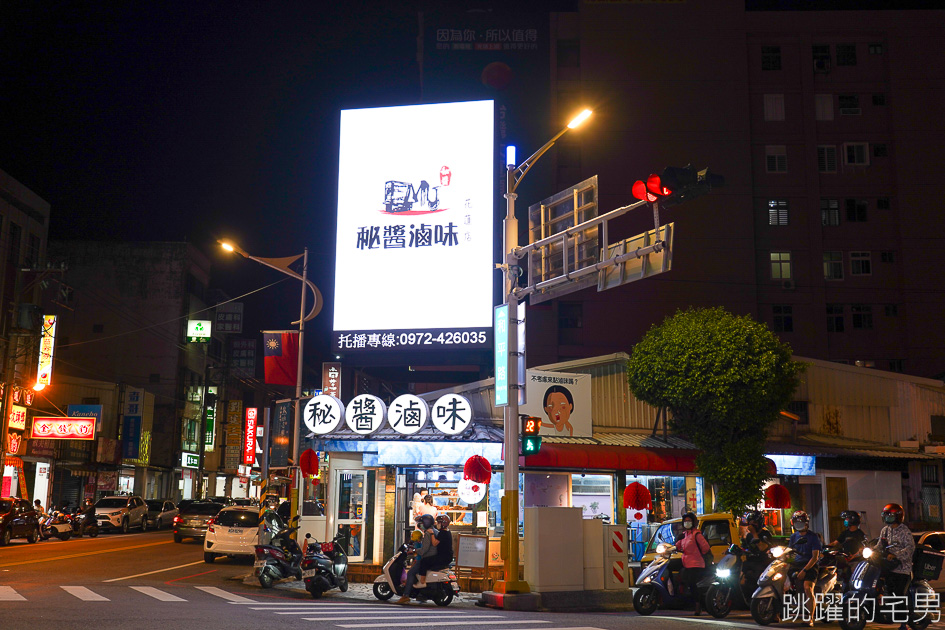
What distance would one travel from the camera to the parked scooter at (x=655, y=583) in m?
14.8

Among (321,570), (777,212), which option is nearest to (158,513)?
(321,570)

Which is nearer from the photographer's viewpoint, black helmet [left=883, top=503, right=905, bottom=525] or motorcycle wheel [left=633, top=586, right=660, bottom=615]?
black helmet [left=883, top=503, right=905, bottom=525]

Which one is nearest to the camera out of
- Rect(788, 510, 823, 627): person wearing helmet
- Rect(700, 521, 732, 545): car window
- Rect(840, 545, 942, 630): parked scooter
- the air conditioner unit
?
Rect(840, 545, 942, 630): parked scooter

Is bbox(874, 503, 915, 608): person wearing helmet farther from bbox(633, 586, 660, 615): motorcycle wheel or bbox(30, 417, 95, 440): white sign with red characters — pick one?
bbox(30, 417, 95, 440): white sign with red characters

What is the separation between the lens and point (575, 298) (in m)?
46.8

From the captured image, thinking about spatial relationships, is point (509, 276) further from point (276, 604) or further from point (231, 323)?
point (231, 323)

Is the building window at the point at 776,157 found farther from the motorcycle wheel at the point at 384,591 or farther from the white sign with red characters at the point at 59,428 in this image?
the motorcycle wheel at the point at 384,591

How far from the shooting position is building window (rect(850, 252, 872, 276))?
4703 centimetres

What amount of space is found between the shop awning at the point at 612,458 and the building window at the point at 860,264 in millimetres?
25795

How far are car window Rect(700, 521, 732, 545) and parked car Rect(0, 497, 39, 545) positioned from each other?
24.0m

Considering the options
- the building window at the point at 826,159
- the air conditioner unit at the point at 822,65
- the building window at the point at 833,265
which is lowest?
the building window at the point at 833,265

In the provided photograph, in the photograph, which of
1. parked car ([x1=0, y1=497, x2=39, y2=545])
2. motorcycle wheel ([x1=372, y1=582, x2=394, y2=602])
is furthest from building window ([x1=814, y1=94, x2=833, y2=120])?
parked car ([x1=0, y1=497, x2=39, y2=545])

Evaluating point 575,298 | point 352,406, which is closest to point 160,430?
point 575,298

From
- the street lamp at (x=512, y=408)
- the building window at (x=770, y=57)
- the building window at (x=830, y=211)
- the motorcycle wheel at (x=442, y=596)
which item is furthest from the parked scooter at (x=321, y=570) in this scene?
the building window at (x=770, y=57)
